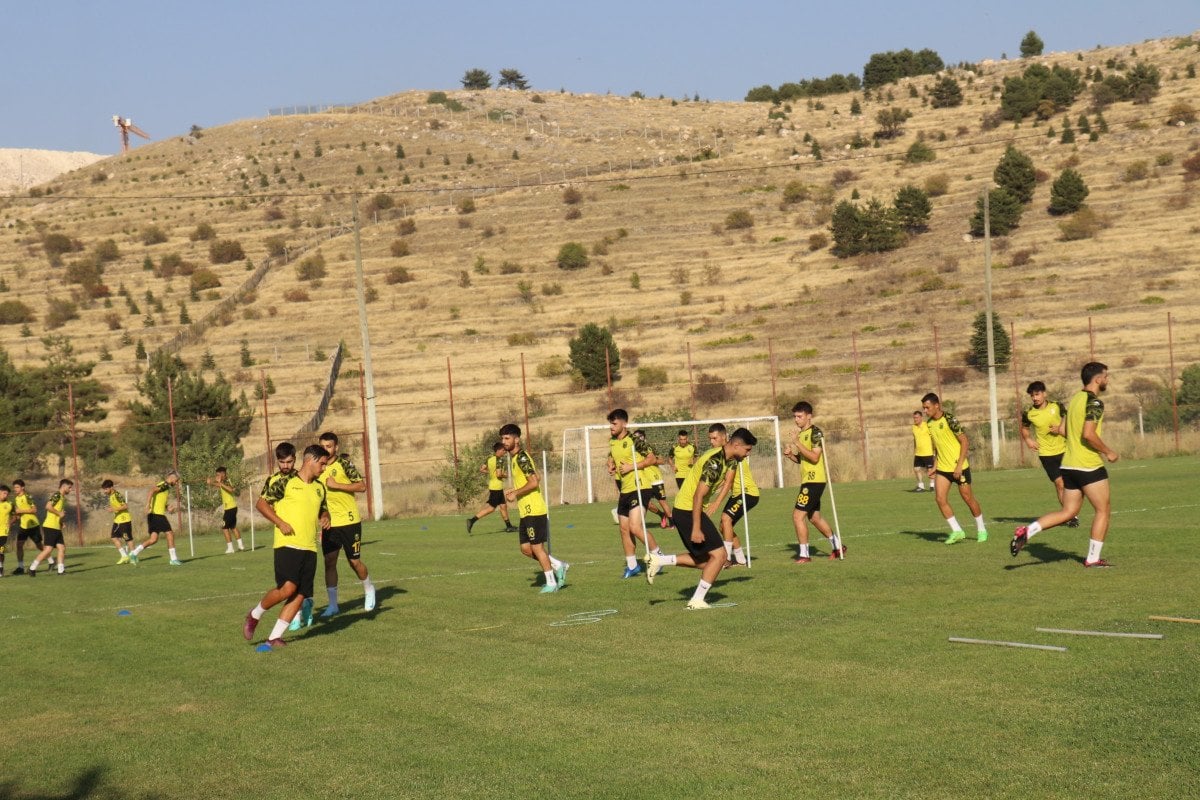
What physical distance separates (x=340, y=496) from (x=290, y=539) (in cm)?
309

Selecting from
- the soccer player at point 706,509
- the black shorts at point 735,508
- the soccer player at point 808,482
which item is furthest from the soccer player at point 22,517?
the soccer player at point 706,509

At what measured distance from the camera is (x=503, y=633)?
1324 centimetres

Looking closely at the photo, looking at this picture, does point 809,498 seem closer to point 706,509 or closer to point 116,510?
point 706,509

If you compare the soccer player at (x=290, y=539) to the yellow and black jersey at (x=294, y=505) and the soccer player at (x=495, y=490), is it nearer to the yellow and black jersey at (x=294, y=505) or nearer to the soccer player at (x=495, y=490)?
the yellow and black jersey at (x=294, y=505)

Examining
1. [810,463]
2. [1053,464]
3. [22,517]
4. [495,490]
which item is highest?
[810,463]

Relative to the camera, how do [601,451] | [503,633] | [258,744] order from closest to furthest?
[258,744], [503,633], [601,451]

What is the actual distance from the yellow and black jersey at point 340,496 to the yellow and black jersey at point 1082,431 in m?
8.13

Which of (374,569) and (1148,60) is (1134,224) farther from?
(374,569)

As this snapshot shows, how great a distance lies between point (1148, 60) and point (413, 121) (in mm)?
61702

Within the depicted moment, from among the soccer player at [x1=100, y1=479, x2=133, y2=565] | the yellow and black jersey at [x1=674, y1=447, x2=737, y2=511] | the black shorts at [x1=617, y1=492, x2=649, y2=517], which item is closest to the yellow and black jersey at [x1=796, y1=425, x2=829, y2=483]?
the black shorts at [x1=617, y1=492, x2=649, y2=517]

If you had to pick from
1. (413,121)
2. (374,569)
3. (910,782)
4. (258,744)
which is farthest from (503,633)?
(413,121)

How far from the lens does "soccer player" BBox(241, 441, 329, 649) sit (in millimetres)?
13258

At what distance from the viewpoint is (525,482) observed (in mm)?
16109

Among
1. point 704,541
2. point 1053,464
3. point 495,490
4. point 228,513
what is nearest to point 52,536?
point 228,513
